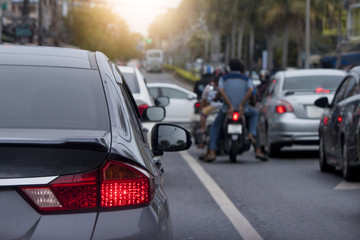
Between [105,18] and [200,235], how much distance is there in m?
110

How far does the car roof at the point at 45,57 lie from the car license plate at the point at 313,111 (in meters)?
11.0

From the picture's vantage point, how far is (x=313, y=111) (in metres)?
15.6

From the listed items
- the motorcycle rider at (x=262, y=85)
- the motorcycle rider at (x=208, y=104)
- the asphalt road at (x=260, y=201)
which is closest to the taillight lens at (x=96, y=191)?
the asphalt road at (x=260, y=201)

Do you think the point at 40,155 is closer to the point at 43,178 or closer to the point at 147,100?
the point at 43,178

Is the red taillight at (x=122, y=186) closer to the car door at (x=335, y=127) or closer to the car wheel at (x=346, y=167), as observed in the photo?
the car wheel at (x=346, y=167)

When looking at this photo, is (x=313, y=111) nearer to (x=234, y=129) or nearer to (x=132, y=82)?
(x=234, y=129)

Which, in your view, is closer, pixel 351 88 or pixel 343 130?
pixel 343 130

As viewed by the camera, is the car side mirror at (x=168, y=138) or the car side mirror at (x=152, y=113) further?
the car side mirror at (x=152, y=113)

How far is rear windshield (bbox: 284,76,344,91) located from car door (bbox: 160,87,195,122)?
11153 mm

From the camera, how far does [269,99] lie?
16.9m

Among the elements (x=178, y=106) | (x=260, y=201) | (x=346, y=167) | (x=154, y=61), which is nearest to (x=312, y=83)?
(x=346, y=167)

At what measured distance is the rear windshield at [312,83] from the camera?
16.3 meters

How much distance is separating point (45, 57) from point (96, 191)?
1.26m

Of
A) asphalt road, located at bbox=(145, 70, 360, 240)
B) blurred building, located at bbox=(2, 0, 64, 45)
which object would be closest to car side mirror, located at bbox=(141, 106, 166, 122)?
asphalt road, located at bbox=(145, 70, 360, 240)
